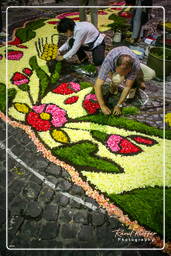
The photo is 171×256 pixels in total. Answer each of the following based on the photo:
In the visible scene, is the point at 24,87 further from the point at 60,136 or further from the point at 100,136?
the point at 100,136

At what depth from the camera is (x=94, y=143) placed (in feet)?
14.4

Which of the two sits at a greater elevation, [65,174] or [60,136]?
[60,136]

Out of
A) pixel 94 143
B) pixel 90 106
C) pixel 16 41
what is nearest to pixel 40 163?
pixel 94 143

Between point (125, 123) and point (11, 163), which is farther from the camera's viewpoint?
point (125, 123)

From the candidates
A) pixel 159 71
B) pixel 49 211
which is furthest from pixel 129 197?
pixel 159 71

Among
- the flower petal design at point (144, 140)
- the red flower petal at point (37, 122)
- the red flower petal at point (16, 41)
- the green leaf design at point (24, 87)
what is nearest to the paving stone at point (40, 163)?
the red flower petal at point (37, 122)

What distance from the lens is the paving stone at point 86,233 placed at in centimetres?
306

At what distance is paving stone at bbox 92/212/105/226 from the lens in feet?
10.5

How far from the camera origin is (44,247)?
9.82ft

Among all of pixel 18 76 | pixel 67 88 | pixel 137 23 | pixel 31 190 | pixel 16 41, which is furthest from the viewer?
pixel 16 41

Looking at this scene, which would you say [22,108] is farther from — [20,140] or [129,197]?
[129,197]

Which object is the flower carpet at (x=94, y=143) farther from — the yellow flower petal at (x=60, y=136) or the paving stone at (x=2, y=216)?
the paving stone at (x=2, y=216)

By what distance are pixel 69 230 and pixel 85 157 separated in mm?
1307

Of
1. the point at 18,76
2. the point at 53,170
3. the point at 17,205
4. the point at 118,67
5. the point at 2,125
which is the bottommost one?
the point at 17,205
